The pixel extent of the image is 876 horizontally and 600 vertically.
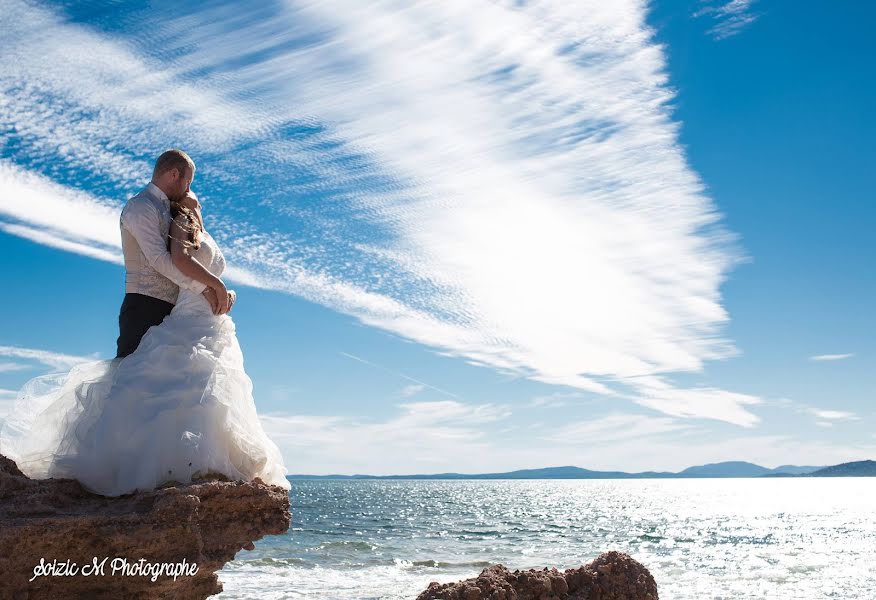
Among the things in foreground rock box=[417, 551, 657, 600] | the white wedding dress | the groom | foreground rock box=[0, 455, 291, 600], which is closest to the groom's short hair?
the groom

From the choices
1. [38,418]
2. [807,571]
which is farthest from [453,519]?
[38,418]

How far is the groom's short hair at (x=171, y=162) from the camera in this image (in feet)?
14.0

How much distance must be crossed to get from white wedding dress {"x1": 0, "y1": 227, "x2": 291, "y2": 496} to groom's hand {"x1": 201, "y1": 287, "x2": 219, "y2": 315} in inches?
1.3

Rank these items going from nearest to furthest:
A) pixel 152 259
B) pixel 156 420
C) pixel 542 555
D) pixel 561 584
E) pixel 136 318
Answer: pixel 156 420
pixel 152 259
pixel 136 318
pixel 561 584
pixel 542 555

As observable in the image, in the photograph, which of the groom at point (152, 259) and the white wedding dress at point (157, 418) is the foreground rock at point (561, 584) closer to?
the white wedding dress at point (157, 418)

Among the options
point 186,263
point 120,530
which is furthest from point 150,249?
point 120,530

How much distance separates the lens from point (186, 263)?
4.12 m

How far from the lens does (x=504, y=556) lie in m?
24.9

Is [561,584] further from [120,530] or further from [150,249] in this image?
[150,249]

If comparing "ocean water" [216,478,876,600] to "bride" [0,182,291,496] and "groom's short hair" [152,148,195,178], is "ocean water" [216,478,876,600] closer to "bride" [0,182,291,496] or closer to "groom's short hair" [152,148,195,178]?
"bride" [0,182,291,496]

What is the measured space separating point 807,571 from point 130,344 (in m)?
24.7

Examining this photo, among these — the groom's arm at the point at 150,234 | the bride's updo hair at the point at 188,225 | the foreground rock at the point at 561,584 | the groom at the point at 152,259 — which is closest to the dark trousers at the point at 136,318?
the groom at the point at 152,259

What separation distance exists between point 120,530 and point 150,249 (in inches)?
60.1

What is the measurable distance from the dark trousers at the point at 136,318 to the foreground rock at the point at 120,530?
813 millimetres
